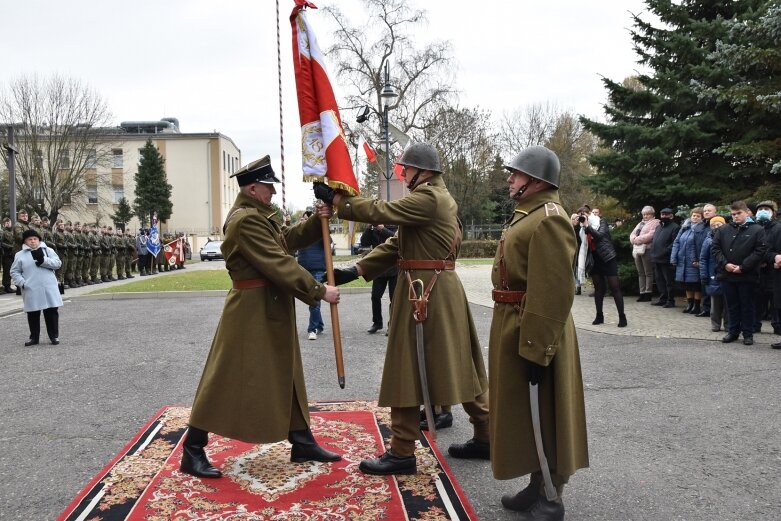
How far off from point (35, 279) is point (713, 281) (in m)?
10.7

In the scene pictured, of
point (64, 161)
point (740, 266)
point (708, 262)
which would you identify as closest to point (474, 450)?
point (740, 266)

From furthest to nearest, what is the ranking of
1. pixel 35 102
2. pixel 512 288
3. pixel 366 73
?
pixel 35 102
pixel 366 73
pixel 512 288

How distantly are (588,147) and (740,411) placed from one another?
4650cm

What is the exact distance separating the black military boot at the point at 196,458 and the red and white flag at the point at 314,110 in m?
1.99

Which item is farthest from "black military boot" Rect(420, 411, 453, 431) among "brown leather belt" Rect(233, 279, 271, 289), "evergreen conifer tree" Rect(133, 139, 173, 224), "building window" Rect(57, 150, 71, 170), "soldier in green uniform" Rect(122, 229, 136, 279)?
"evergreen conifer tree" Rect(133, 139, 173, 224)

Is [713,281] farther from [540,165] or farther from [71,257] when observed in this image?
[71,257]

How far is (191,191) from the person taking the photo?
2427 inches

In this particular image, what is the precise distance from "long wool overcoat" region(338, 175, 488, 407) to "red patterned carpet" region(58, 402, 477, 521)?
57 cm

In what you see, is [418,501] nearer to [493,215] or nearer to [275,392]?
[275,392]

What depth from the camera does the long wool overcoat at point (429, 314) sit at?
4359mm

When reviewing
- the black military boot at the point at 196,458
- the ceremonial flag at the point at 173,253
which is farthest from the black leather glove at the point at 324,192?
the ceremonial flag at the point at 173,253

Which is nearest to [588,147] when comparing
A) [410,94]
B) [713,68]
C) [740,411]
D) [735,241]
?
[410,94]

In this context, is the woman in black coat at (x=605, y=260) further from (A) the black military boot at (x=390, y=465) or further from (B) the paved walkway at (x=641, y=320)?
(A) the black military boot at (x=390, y=465)

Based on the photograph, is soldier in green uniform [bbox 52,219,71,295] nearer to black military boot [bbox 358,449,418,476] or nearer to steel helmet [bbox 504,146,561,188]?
black military boot [bbox 358,449,418,476]
